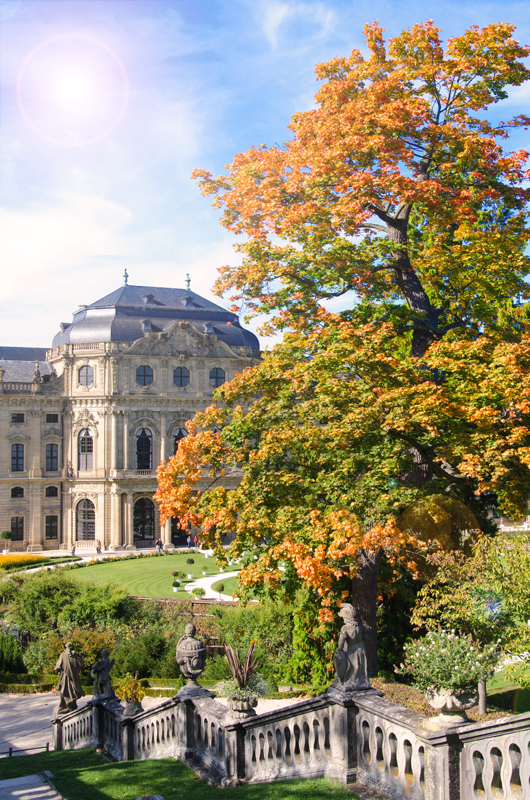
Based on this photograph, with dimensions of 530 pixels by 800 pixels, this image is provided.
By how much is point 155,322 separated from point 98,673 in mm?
42900

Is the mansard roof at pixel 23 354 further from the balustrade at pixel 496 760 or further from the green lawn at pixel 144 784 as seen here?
the balustrade at pixel 496 760

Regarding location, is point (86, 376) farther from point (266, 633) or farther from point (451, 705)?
point (451, 705)

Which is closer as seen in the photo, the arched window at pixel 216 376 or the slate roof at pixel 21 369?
the arched window at pixel 216 376

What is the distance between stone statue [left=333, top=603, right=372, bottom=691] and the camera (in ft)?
28.8

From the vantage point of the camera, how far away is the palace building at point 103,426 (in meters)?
52.8

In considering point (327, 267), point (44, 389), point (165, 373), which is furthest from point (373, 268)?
point (44, 389)

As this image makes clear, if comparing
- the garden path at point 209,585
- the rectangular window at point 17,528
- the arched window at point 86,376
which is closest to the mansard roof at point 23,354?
the arched window at point 86,376

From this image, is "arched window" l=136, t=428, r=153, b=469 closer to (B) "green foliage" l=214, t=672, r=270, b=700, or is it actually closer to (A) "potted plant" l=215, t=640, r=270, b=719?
(A) "potted plant" l=215, t=640, r=270, b=719

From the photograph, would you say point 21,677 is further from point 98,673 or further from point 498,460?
point 498,460

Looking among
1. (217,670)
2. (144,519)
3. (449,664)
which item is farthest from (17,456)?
(449,664)

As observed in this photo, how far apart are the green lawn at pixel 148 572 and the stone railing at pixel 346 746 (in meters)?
20.4

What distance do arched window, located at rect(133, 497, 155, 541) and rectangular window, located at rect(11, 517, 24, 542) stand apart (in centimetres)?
909

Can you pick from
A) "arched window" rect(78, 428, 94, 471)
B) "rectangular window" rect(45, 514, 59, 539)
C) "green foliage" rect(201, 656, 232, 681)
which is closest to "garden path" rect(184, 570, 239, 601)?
"green foliage" rect(201, 656, 232, 681)

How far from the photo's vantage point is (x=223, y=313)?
A: 57844mm
